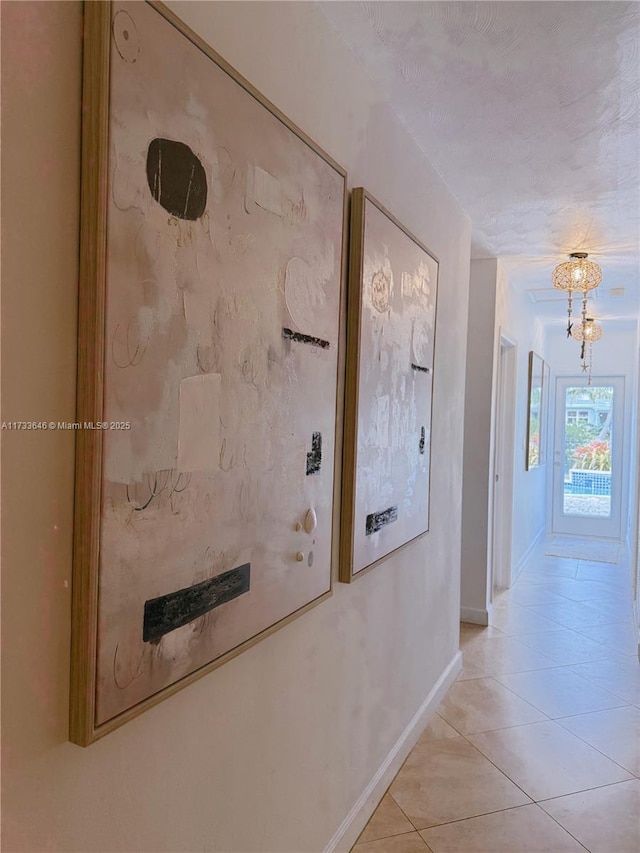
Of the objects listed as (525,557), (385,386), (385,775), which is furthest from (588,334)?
(385,775)

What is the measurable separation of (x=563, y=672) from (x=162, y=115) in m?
3.51

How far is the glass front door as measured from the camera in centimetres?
734

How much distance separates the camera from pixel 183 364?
3.56 ft

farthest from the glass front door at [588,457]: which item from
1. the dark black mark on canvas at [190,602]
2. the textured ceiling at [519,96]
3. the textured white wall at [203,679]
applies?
the dark black mark on canvas at [190,602]

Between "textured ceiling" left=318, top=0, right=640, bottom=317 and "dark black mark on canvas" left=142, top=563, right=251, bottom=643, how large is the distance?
59.3 inches

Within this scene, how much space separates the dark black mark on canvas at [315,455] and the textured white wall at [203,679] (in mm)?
411

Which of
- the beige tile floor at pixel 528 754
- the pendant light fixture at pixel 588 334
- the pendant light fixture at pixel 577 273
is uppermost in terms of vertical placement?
the pendant light fixture at pixel 577 273

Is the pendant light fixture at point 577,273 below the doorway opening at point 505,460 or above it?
above

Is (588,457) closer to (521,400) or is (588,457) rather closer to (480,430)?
(521,400)

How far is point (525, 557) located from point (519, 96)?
493 cm

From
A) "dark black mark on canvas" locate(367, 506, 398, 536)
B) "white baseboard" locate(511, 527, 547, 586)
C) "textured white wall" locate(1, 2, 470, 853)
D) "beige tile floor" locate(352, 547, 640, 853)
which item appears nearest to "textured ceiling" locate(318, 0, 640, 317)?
"textured white wall" locate(1, 2, 470, 853)

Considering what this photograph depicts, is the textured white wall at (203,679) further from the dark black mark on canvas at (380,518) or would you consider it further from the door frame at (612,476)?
the door frame at (612,476)

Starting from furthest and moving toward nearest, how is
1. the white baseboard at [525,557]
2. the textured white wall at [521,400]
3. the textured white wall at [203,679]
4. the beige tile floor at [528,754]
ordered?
the white baseboard at [525,557] < the textured white wall at [521,400] < the beige tile floor at [528,754] < the textured white wall at [203,679]

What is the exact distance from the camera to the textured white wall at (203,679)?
2.72 feet
